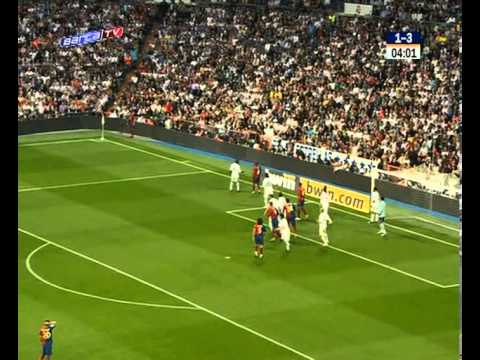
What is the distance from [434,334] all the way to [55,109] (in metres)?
40.7

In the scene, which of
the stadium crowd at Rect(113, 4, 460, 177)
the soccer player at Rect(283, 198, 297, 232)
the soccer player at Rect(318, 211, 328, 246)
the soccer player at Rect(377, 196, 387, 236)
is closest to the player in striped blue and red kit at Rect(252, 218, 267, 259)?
the soccer player at Rect(283, 198, 297, 232)

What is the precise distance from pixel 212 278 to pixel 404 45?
51.6 feet

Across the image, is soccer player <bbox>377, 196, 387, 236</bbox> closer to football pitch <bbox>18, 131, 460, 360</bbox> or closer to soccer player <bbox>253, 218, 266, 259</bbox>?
football pitch <bbox>18, 131, 460, 360</bbox>

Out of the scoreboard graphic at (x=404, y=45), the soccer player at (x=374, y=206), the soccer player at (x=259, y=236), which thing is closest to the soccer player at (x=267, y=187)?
the soccer player at (x=374, y=206)

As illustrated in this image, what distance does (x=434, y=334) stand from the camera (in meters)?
26.1

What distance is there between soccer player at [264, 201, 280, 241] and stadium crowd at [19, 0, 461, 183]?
11.6 metres

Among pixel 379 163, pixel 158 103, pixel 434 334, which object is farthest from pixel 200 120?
pixel 434 334

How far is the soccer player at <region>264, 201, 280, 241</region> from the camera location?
3500cm

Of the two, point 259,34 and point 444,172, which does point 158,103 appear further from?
point 444,172

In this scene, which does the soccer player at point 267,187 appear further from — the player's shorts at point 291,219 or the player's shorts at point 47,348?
the player's shorts at point 47,348

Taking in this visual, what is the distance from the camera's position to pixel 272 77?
6097 centimetres

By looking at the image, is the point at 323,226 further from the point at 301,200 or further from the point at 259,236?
Result: the point at 301,200

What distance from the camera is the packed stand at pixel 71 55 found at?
207 ft

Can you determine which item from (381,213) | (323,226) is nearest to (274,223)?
(323,226)
